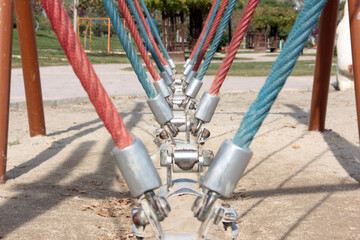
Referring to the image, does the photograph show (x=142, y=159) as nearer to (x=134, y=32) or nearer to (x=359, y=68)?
(x=134, y=32)

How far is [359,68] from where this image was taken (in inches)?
108

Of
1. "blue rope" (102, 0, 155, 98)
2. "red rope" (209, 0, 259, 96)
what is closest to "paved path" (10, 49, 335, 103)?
"blue rope" (102, 0, 155, 98)

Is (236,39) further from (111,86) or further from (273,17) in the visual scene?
(273,17)

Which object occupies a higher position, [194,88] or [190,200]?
[194,88]

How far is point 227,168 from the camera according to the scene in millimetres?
1058

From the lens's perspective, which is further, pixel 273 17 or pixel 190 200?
pixel 273 17

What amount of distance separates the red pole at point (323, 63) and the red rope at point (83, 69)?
333 centimetres

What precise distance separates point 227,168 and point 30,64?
3396mm

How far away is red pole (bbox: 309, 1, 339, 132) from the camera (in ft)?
13.5

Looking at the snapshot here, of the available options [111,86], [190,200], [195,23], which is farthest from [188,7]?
[190,200]

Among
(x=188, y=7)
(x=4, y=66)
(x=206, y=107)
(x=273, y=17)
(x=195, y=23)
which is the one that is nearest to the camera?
(x=206, y=107)

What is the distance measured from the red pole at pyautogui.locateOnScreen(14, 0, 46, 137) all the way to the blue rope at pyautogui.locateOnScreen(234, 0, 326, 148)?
10.5ft

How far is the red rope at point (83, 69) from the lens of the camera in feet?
3.61

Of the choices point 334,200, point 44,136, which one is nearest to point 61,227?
point 334,200
